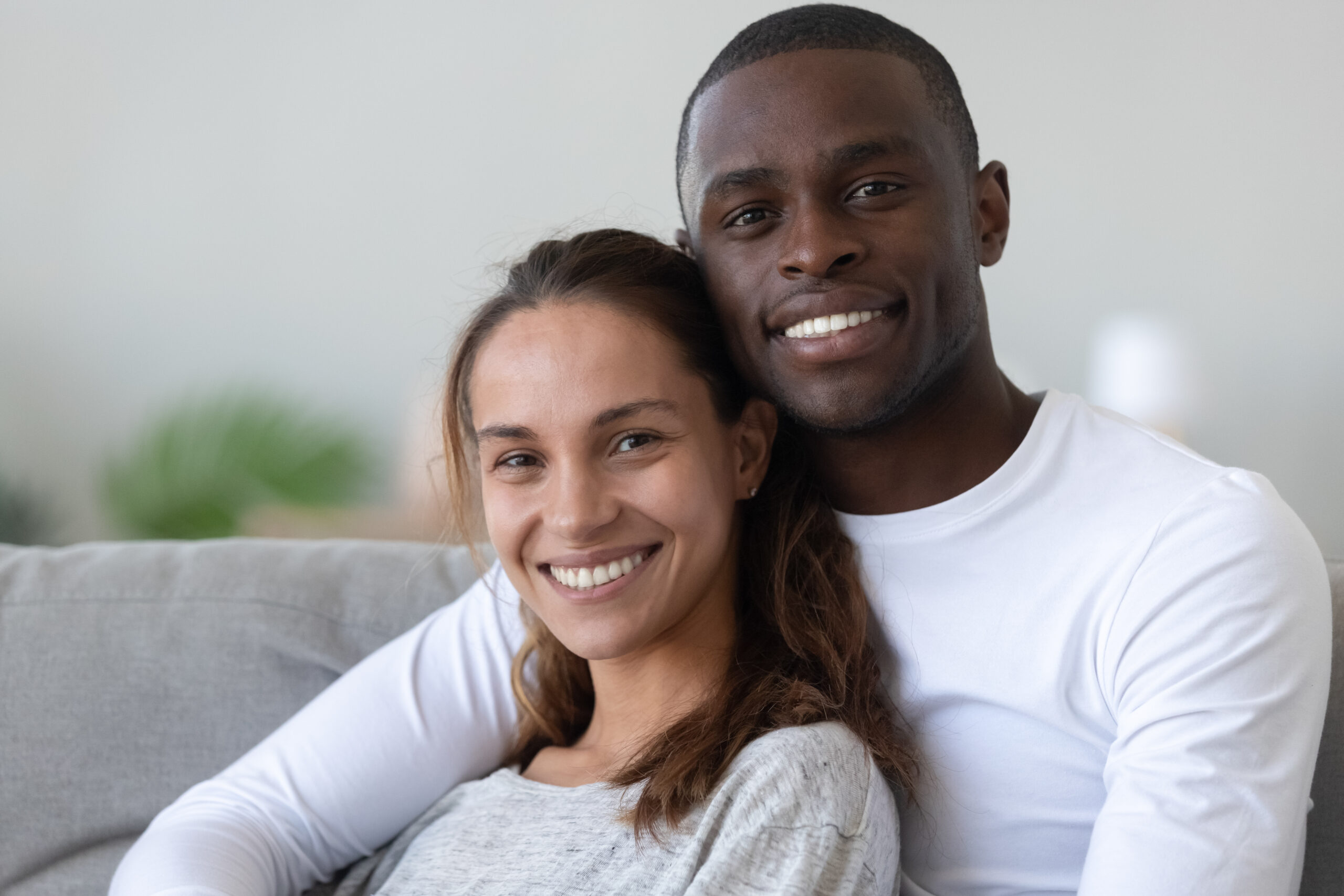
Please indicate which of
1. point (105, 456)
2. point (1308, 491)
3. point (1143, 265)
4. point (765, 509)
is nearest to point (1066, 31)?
point (1143, 265)

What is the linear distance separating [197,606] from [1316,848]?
4.81ft

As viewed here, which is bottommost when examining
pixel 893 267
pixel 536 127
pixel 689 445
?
pixel 689 445

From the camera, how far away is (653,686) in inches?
54.2

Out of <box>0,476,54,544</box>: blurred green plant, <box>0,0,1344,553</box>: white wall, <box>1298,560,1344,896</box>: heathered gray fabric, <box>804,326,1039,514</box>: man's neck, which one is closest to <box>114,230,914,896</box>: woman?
<box>804,326,1039,514</box>: man's neck

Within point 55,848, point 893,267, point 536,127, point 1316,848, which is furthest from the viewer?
point 536,127

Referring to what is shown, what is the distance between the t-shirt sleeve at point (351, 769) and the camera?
4.59ft

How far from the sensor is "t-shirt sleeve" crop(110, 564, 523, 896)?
4.59 ft

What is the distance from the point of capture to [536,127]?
10.5 ft

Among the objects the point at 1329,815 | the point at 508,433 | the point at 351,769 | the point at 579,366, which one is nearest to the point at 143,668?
the point at 351,769

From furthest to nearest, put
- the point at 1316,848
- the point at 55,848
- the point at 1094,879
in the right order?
the point at 55,848 < the point at 1316,848 < the point at 1094,879

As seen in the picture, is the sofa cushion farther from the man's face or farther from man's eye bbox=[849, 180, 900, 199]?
man's eye bbox=[849, 180, 900, 199]

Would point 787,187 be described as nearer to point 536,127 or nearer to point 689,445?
point 689,445

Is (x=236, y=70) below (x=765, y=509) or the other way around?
the other way around

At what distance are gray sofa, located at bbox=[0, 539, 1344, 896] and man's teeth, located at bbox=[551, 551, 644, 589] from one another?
514 millimetres
